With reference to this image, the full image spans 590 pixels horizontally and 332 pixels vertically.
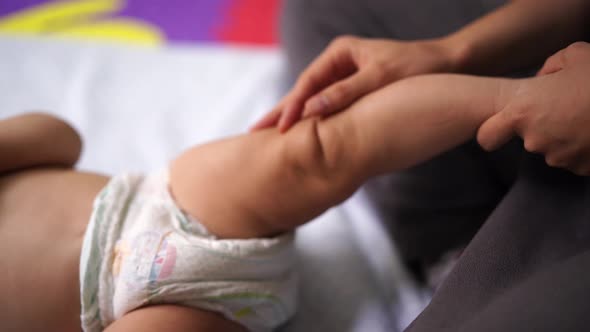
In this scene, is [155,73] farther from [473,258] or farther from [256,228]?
[473,258]

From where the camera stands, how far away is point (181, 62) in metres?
1.35

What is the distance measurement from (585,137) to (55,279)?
2.23 ft

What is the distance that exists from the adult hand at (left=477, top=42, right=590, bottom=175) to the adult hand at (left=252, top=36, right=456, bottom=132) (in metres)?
0.18

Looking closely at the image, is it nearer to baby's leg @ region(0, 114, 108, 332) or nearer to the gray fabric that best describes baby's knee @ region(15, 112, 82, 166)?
baby's leg @ region(0, 114, 108, 332)

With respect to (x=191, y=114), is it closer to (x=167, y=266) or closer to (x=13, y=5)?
(x=167, y=266)

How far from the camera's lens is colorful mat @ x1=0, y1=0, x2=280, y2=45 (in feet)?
4.91

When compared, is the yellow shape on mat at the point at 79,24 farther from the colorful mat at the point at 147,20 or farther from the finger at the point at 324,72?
the finger at the point at 324,72

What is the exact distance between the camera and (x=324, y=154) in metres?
0.65

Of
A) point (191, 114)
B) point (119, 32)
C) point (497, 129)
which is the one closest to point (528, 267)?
point (497, 129)

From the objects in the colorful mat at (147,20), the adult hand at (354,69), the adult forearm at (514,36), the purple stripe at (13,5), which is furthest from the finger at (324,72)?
the purple stripe at (13,5)

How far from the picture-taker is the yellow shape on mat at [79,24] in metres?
1.47

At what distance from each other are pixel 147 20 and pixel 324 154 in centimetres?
117

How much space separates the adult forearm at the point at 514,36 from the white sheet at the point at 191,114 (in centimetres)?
36

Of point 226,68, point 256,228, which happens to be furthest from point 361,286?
point 226,68
